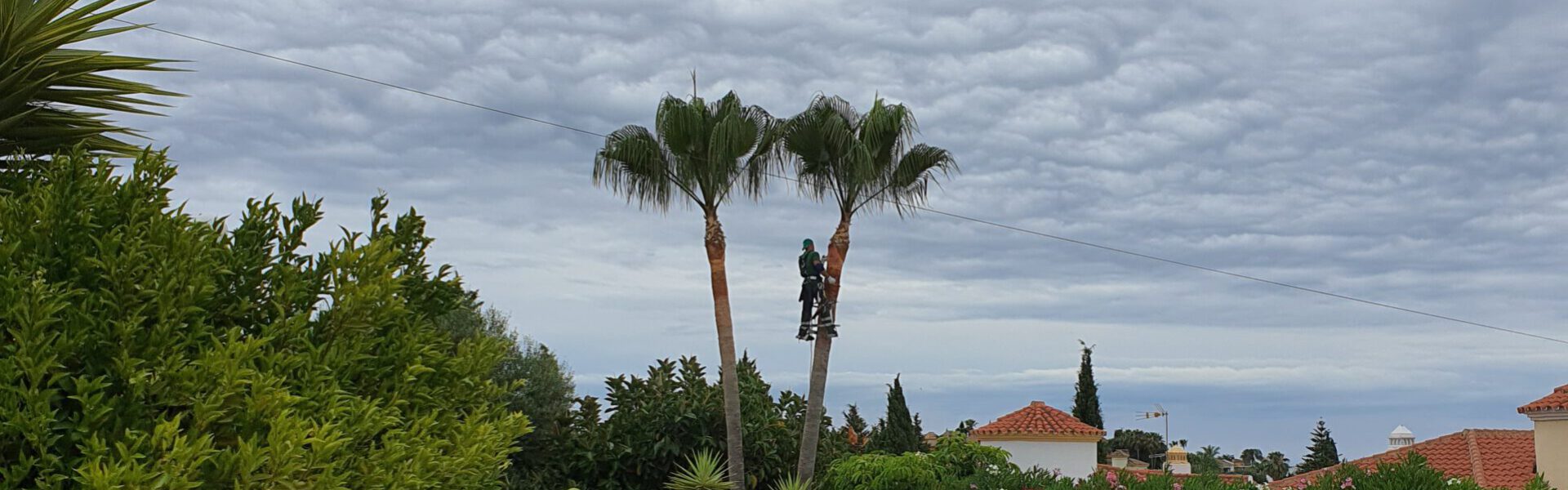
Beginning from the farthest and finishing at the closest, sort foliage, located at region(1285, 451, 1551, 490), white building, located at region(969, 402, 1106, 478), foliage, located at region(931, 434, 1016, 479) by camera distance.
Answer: white building, located at region(969, 402, 1106, 478), foliage, located at region(931, 434, 1016, 479), foliage, located at region(1285, 451, 1551, 490)

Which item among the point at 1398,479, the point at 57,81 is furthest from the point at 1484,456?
the point at 57,81

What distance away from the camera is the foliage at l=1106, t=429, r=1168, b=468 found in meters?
70.3

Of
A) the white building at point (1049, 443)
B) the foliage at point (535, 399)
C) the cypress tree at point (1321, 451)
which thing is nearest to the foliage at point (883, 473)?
the foliage at point (535, 399)

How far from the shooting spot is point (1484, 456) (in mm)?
25656

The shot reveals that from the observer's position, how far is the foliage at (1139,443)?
70.3 m

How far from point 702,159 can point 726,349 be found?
9.28ft

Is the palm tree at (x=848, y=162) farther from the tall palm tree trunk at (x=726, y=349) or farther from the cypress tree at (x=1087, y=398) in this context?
the cypress tree at (x=1087, y=398)

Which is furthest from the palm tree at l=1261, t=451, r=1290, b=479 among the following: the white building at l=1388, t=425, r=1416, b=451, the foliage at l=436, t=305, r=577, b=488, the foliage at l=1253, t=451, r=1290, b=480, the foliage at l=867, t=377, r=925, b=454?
the foliage at l=436, t=305, r=577, b=488

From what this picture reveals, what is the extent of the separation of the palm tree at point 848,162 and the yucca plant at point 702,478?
1.63 m

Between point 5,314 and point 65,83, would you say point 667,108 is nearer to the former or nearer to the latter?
point 65,83

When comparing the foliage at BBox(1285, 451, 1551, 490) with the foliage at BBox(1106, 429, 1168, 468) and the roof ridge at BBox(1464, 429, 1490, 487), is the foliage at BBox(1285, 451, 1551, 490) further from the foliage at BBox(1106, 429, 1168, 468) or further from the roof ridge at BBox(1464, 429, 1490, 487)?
the foliage at BBox(1106, 429, 1168, 468)

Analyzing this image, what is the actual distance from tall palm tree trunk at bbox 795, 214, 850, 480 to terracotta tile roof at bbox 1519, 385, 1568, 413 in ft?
43.8

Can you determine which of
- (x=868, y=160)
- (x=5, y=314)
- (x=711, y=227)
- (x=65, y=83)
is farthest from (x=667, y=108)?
(x=5, y=314)

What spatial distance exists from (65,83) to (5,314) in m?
3.65
